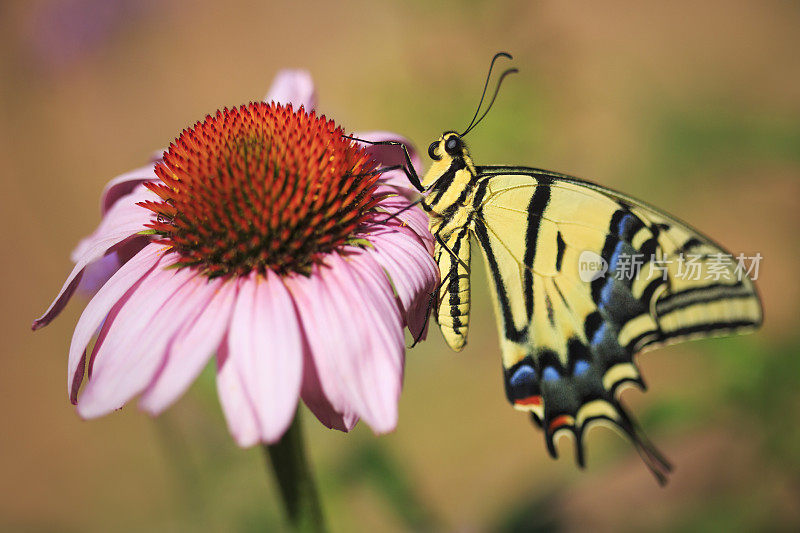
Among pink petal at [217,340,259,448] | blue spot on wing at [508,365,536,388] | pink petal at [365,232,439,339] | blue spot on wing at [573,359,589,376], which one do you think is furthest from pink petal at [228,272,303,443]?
blue spot on wing at [573,359,589,376]

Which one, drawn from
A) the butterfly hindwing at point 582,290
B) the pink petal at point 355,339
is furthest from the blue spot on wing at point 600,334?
the pink petal at point 355,339

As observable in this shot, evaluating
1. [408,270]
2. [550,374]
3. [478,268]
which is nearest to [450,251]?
[408,270]

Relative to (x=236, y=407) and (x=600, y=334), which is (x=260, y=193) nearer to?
(x=236, y=407)

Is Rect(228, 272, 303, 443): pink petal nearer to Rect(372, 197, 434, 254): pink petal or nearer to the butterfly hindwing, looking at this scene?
Rect(372, 197, 434, 254): pink petal

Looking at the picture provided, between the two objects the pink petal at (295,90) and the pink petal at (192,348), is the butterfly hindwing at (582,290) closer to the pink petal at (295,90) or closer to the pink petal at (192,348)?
the pink petal at (295,90)

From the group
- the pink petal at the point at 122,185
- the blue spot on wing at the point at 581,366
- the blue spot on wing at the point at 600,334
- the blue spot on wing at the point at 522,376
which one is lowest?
the blue spot on wing at the point at 581,366

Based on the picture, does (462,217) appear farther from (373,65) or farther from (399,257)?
(373,65)
